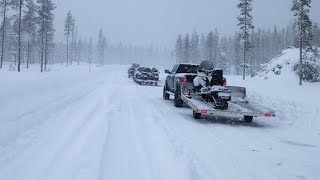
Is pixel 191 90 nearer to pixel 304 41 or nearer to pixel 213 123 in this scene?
pixel 213 123

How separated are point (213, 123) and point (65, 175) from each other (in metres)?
7.41


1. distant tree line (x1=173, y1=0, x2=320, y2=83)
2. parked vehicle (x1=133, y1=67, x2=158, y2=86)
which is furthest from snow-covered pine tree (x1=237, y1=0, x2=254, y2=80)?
parked vehicle (x1=133, y1=67, x2=158, y2=86)

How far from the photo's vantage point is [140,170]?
6137 mm

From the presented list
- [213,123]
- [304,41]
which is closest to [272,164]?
[213,123]

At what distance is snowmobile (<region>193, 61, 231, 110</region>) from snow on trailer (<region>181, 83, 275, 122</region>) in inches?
9.9

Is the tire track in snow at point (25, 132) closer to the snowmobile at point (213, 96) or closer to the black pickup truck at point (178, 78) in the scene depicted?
the snowmobile at point (213, 96)

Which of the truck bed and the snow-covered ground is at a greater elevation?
the truck bed

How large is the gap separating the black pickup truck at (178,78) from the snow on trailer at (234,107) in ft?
1.57

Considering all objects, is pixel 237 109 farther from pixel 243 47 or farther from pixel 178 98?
pixel 243 47

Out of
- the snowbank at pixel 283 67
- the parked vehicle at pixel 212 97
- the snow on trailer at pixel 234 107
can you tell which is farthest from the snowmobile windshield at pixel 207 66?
the snowbank at pixel 283 67

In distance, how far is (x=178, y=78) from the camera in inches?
661

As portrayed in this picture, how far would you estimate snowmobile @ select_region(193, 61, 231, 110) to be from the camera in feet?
40.8

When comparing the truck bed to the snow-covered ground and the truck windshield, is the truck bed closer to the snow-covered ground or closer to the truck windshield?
the snow-covered ground

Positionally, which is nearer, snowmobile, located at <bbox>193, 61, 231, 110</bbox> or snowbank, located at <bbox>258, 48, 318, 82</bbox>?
snowmobile, located at <bbox>193, 61, 231, 110</bbox>
